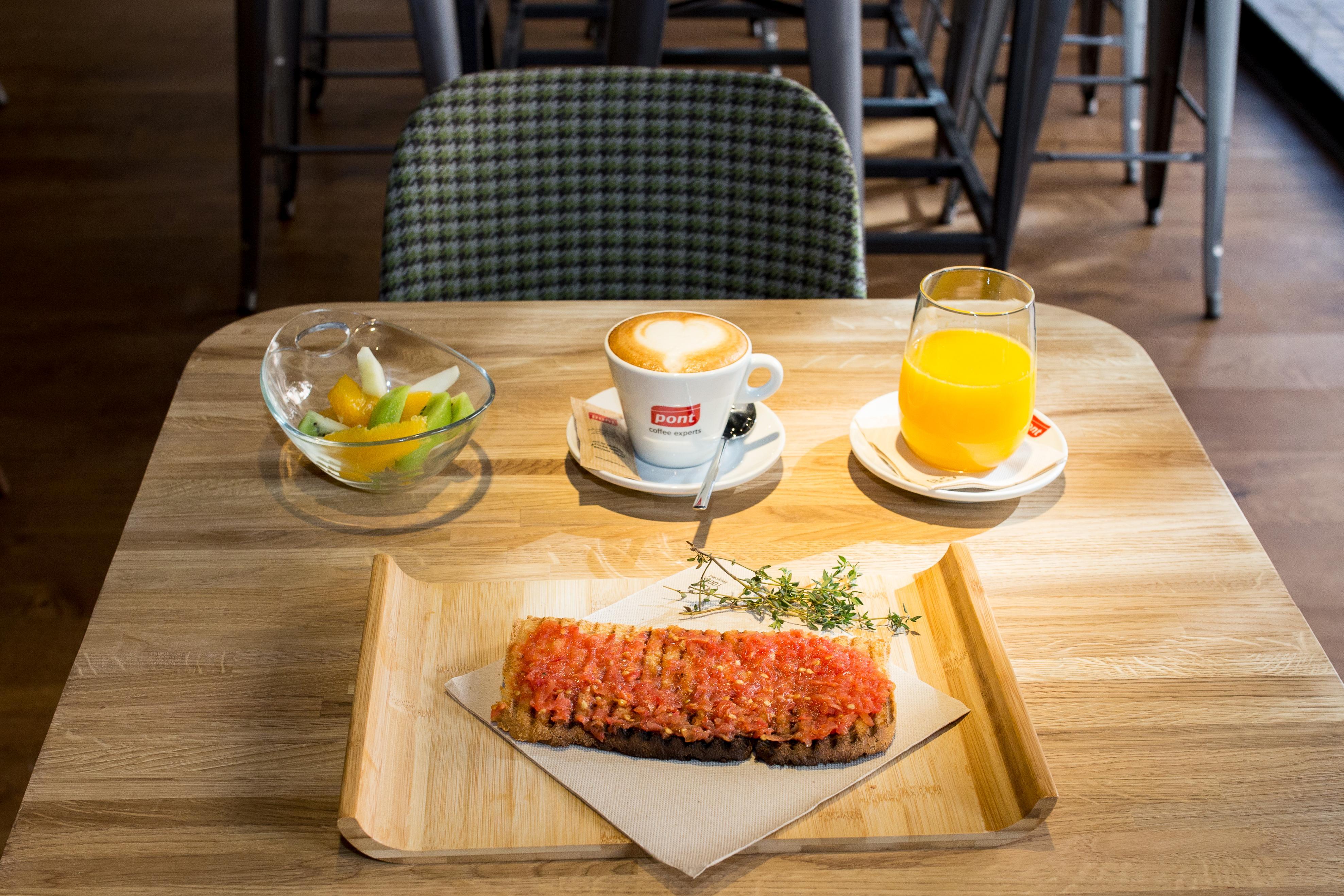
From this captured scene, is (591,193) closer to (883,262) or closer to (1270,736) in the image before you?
(1270,736)

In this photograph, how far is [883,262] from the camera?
296cm

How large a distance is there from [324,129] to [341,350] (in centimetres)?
295

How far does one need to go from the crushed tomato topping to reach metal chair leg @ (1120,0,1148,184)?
8.95 ft

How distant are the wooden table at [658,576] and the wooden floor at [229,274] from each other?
100 cm

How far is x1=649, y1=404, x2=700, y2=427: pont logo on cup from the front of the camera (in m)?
0.87

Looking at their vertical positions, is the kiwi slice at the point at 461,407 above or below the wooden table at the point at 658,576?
above

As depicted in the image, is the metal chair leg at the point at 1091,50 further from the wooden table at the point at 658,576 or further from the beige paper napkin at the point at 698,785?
the beige paper napkin at the point at 698,785

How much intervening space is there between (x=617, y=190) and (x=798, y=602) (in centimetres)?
80

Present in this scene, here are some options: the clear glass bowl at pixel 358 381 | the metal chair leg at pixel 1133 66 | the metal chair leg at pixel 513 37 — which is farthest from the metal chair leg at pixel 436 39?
the metal chair leg at pixel 1133 66

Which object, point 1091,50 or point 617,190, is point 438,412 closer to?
point 617,190

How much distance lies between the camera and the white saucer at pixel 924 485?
900 mm

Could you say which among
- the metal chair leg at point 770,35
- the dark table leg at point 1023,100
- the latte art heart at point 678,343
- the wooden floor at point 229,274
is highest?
the metal chair leg at point 770,35

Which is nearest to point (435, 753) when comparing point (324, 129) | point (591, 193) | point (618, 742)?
point (618, 742)

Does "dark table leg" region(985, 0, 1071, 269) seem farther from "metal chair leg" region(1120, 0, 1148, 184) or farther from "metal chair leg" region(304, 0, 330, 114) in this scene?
"metal chair leg" region(304, 0, 330, 114)
